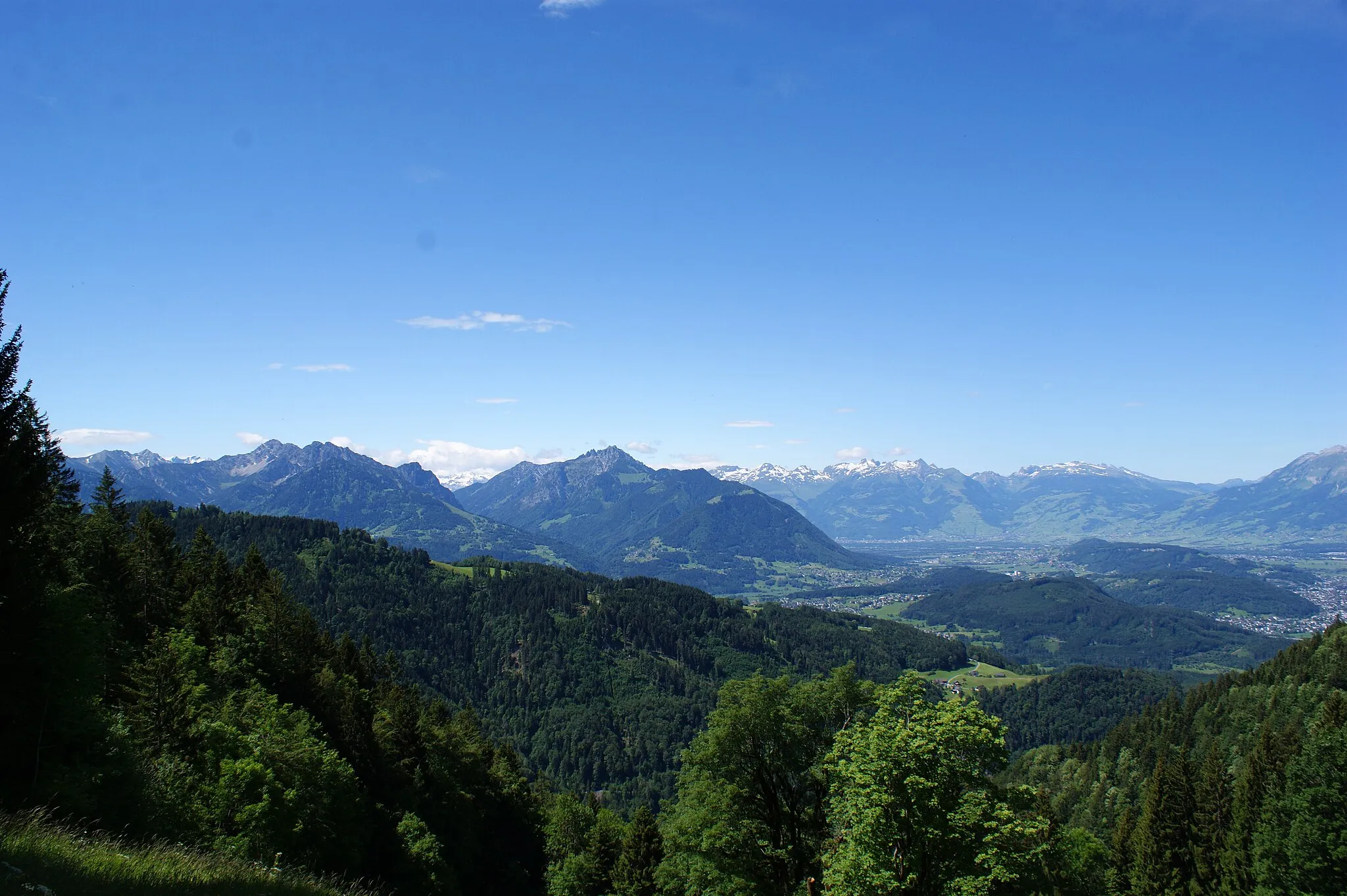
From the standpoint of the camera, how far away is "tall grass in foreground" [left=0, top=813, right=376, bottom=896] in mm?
10969

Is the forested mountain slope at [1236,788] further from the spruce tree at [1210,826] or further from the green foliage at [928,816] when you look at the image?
the green foliage at [928,816]

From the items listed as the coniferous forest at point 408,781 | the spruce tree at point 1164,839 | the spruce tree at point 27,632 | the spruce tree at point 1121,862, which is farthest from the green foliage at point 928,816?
the spruce tree at point 1121,862

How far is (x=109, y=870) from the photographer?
39.4 ft

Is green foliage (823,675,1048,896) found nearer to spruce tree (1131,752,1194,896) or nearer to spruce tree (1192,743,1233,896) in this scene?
spruce tree (1192,743,1233,896)

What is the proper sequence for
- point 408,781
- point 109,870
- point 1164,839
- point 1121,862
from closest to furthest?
1. point 109,870
2. point 408,781
3. point 1164,839
4. point 1121,862

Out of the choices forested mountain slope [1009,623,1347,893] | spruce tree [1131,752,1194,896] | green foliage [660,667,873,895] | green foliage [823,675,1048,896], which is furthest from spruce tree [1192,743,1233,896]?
green foliage [823,675,1048,896]

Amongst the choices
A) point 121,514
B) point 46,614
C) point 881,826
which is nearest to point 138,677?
point 46,614

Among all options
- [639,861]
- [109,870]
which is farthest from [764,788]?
[639,861]

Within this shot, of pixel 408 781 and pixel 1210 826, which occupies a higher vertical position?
pixel 408 781

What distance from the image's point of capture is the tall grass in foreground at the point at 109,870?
1097 centimetres

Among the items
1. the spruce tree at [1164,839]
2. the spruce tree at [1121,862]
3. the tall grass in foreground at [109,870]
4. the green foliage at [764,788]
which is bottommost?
the spruce tree at [1121,862]

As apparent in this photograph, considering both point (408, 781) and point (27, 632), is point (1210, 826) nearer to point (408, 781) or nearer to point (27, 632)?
point (408, 781)

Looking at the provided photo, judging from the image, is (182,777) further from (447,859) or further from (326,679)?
(447,859)

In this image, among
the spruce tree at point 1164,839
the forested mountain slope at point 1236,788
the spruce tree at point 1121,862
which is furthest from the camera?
the spruce tree at point 1121,862
